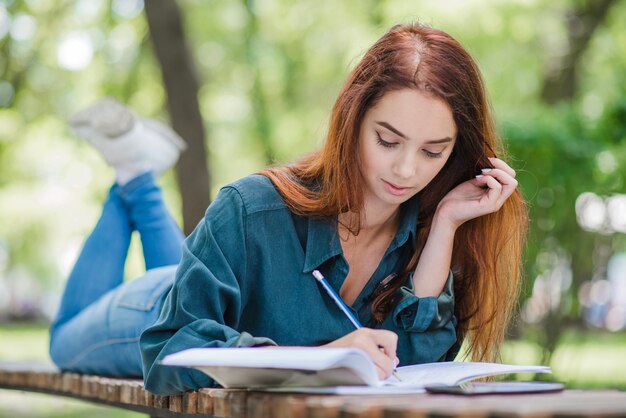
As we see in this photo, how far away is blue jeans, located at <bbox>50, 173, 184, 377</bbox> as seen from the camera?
12.2 feet

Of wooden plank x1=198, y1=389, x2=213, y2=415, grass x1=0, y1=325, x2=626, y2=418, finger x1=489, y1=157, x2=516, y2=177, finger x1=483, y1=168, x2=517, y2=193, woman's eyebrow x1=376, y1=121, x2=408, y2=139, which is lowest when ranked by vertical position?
grass x1=0, y1=325, x2=626, y2=418

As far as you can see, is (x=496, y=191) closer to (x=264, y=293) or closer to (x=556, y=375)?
(x=264, y=293)

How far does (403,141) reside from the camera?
247 centimetres

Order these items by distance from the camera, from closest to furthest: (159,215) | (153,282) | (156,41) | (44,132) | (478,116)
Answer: (478,116)
(153,282)
(159,215)
(156,41)
(44,132)

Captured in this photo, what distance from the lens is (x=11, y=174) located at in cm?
1752

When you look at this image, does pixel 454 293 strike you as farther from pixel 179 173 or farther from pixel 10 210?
pixel 10 210

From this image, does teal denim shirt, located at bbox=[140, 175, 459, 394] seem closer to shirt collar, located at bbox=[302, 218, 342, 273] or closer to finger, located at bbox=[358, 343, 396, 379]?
shirt collar, located at bbox=[302, 218, 342, 273]

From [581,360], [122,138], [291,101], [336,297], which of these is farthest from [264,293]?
[291,101]

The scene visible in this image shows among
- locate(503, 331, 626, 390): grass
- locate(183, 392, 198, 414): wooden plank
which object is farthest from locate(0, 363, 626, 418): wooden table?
locate(503, 331, 626, 390): grass

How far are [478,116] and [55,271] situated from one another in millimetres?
42286

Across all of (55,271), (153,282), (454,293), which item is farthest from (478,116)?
(55,271)

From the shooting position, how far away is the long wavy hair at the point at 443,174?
2.56 meters

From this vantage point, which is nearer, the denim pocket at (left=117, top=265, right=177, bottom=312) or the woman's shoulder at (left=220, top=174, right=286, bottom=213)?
the woman's shoulder at (left=220, top=174, right=286, bottom=213)

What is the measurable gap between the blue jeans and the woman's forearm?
1.18m
